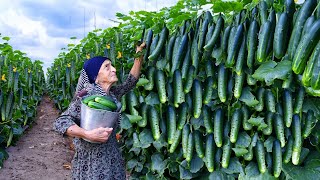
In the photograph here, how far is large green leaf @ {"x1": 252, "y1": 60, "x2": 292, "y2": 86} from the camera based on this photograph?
2.71 m

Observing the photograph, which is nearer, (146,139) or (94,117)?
(94,117)

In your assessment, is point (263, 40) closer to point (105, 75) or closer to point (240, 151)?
point (240, 151)

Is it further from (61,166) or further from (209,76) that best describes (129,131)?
(61,166)

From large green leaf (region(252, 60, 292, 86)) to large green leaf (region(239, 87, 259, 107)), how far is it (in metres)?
0.22

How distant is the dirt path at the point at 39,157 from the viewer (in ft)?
22.3

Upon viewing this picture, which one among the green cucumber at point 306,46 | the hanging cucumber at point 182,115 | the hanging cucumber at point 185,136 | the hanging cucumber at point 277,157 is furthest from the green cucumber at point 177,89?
the green cucumber at point 306,46

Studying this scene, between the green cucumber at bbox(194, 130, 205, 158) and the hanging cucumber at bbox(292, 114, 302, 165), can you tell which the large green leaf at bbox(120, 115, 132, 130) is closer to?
the green cucumber at bbox(194, 130, 205, 158)

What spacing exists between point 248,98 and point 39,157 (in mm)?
5814

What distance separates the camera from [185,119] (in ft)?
10.9

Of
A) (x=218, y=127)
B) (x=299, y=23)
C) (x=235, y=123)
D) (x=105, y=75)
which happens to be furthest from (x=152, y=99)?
(x=299, y=23)

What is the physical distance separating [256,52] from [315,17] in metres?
0.55

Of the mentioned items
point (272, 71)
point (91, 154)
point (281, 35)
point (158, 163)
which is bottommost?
point (158, 163)

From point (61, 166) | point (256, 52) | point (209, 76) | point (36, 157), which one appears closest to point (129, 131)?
point (209, 76)

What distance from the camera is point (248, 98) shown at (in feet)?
9.99
